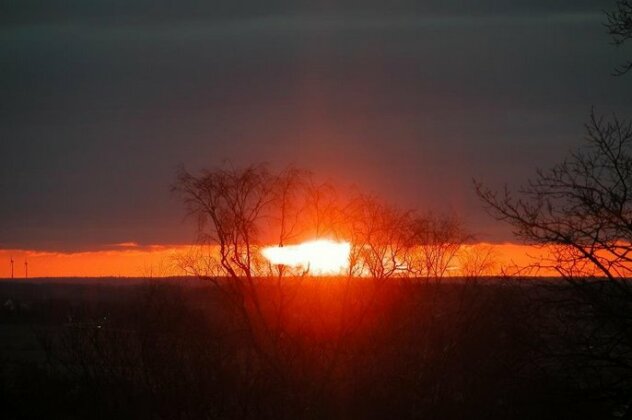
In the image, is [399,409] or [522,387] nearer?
[522,387]

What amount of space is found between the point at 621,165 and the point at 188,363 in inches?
575

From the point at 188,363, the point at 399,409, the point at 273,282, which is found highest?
the point at 273,282

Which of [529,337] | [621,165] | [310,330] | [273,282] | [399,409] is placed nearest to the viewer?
[621,165]

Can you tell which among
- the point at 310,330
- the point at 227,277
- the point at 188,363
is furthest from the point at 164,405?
the point at 227,277

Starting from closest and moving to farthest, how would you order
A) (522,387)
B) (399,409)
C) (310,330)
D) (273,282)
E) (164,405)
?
(522,387) → (164,405) → (399,409) → (310,330) → (273,282)

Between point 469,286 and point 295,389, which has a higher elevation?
point 469,286

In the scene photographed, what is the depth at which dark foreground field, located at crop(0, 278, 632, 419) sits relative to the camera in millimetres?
26891

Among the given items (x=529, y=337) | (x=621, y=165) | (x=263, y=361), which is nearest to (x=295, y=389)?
(x=263, y=361)

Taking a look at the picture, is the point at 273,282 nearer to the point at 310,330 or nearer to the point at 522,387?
the point at 310,330

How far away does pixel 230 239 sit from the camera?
122 ft

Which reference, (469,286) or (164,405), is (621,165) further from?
(469,286)

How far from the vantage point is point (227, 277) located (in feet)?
121

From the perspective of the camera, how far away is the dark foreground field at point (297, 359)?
1059 inches

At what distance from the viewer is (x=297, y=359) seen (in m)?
31.3
